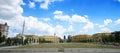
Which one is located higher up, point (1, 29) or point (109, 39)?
point (1, 29)

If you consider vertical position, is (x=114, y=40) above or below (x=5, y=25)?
below

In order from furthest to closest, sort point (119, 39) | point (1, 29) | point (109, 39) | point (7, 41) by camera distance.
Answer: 1. point (1, 29)
2. point (109, 39)
3. point (119, 39)
4. point (7, 41)

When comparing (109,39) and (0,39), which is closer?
(0,39)

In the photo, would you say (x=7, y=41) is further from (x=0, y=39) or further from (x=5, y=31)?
(x=5, y=31)

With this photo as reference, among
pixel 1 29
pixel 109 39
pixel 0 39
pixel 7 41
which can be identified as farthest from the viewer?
pixel 1 29

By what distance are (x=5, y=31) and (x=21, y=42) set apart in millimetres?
44360

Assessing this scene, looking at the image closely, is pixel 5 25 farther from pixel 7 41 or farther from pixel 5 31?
pixel 7 41

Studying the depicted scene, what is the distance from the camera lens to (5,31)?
15975 centimetres

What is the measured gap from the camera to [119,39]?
426 ft

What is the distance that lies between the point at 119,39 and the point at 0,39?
7667cm

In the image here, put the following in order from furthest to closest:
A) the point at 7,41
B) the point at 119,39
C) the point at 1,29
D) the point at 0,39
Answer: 1. the point at 1,29
2. the point at 119,39
3. the point at 7,41
4. the point at 0,39

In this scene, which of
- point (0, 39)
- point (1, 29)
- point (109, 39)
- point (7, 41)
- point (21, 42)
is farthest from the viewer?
point (1, 29)

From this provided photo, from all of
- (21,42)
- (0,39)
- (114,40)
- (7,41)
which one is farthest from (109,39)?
(0,39)

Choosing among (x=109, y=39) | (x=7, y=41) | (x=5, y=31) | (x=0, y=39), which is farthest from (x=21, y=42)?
(x=109, y=39)
